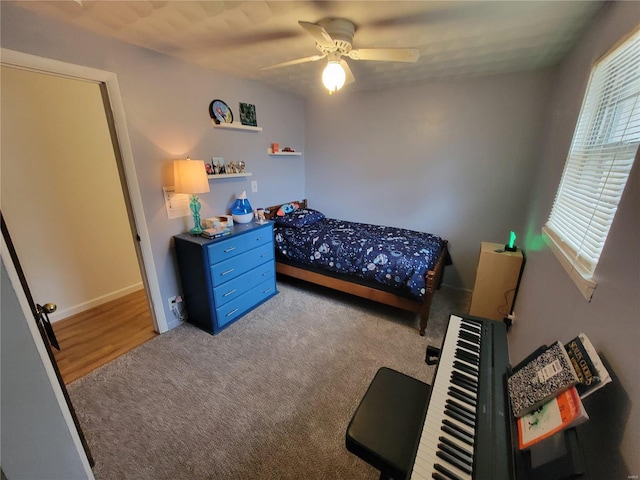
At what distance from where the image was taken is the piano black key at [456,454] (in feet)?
2.41

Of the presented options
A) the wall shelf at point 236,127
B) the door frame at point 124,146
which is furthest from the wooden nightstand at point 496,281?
the door frame at point 124,146

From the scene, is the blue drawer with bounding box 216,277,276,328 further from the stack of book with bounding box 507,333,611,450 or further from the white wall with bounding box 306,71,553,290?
the stack of book with bounding box 507,333,611,450

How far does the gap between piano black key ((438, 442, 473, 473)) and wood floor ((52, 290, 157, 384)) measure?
2.41m

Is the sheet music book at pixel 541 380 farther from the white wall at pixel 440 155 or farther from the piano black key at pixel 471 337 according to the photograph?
the white wall at pixel 440 155

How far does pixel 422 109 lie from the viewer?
117 inches

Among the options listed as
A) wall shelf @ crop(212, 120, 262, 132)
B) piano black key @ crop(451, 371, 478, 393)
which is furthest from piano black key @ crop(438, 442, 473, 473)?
wall shelf @ crop(212, 120, 262, 132)

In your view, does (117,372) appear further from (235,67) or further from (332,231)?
(235,67)

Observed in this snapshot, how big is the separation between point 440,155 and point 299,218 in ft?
6.04

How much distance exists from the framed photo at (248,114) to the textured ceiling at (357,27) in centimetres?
46

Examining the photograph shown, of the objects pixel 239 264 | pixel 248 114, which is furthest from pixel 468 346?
pixel 248 114

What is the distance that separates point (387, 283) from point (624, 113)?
1.75 metres

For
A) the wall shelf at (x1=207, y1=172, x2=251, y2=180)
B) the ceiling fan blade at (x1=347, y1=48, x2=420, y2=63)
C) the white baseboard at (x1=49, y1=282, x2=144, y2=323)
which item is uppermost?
the ceiling fan blade at (x1=347, y1=48, x2=420, y2=63)

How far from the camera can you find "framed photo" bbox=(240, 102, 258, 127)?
9.11ft

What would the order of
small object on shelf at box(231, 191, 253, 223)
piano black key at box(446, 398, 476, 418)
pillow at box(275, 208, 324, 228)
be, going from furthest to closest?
pillow at box(275, 208, 324, 228) < small object on shelf at box(231, 191, 253, 223) < piano black key at box(446, 398, 476, 418)
